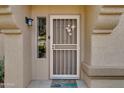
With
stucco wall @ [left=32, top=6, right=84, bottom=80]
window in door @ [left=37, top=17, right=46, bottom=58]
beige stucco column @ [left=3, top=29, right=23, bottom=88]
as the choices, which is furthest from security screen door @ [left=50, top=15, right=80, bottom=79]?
beige stucco column @ [left=3, top=29, right=23, bottom=88]

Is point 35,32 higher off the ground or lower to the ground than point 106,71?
higher

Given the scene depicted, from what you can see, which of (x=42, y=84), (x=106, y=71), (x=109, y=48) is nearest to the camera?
(x=106, y=71)

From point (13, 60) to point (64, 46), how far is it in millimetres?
2024

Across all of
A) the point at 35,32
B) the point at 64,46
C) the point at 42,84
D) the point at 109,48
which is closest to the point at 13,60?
the point at 42,84

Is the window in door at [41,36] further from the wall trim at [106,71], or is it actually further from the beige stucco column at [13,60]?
the wall trim at [106,71]

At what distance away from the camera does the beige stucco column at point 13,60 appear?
206 inches

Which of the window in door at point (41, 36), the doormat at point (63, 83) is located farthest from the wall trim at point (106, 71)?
the window in door at point (41, 36)

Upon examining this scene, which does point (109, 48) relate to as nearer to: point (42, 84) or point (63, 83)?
point (63, 83)

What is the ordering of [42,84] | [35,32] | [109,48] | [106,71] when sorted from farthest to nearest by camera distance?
[35,32] → [42,84] → [109,48] → [106,71]

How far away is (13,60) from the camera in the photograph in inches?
208

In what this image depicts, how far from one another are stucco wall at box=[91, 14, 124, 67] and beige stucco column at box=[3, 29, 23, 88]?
5.72 ft

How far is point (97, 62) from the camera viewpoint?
532 cm

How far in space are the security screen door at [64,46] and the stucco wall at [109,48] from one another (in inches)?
61.3
